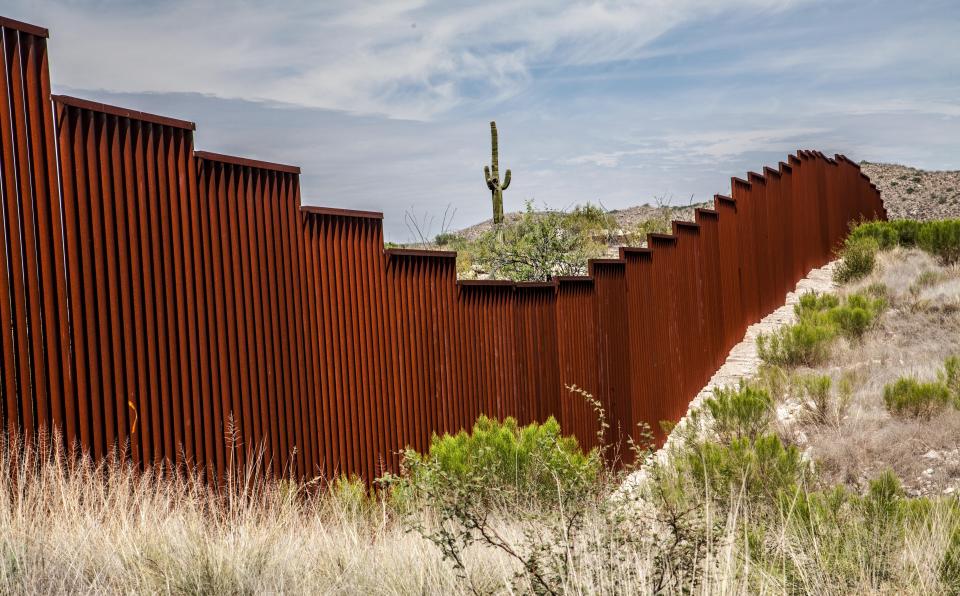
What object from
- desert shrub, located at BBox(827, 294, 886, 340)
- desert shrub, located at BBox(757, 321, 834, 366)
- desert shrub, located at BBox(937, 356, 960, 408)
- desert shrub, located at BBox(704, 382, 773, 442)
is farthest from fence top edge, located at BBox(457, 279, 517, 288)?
desert shrub, located at BBox(827, 294, 886, 340)

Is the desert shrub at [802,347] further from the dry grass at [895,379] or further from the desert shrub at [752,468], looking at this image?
the desert shrub at [752,468]

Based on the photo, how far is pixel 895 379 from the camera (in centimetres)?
1243

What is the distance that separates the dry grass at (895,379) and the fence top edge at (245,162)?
20.2 feet

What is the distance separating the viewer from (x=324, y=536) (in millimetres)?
5578

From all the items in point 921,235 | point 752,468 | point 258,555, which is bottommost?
point 752,468

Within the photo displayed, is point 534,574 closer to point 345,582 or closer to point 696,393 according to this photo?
point 345,582

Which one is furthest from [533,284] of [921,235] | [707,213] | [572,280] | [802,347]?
[921,235]

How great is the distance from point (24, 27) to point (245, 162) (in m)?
1.92

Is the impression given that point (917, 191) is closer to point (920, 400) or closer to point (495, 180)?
point (495, 180)

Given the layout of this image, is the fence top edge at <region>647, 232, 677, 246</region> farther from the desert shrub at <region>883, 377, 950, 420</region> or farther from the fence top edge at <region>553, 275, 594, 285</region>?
the desert shrub at <region>883, 377, 950, 420</region>

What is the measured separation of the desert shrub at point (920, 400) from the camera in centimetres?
1054

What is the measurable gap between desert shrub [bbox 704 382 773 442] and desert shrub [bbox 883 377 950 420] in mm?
1485

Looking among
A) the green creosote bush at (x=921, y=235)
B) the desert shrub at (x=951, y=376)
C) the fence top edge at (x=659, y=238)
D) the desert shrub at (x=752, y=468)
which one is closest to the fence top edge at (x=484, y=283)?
the desert shrub at (x=752, y=468)

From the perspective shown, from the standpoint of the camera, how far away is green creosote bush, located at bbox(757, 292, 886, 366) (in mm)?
14570
